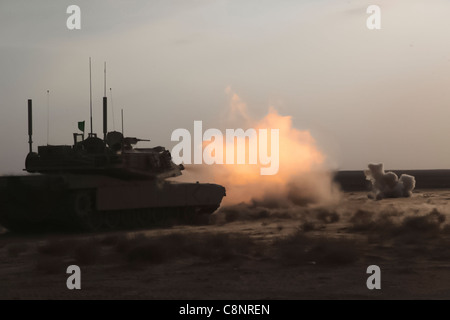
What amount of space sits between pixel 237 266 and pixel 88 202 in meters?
11.4

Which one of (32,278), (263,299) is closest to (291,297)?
(263,299)

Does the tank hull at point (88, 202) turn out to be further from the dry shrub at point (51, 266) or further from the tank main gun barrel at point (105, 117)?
the dry shrub at point (51, 266)

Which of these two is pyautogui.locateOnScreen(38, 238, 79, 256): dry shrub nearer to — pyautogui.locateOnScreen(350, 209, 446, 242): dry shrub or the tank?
the tank

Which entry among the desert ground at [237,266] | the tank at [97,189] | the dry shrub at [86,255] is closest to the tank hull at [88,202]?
the tank at [97,189]

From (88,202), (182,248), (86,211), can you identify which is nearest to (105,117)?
(88,202)

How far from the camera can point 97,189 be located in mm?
27797

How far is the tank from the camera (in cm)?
2669

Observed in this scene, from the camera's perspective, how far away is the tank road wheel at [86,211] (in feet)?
88.5

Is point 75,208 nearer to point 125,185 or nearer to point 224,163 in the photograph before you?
point 125,185

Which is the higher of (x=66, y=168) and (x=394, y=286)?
(x=66, y=168)

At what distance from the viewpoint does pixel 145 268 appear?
17250 millimetres

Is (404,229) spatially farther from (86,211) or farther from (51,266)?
(51,266)

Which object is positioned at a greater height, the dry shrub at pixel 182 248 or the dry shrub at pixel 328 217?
the dry shrub at pixel 182 248

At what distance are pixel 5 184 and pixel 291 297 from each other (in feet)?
52.7
